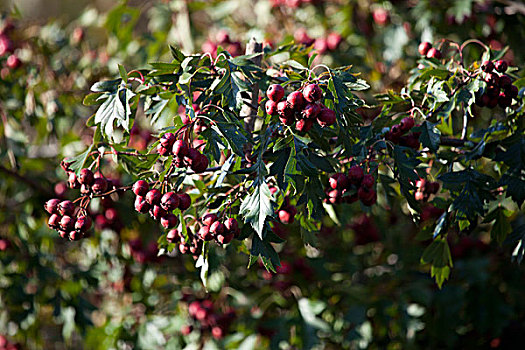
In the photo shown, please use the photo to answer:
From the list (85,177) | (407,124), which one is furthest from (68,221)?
(407,124)

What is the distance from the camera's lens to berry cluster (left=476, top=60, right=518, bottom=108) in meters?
1.61

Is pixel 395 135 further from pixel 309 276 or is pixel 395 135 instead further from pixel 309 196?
pixel 309 276

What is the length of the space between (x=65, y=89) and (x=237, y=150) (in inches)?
80.2

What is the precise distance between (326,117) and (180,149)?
388mm

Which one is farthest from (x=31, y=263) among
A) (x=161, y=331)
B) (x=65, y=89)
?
(x=65, y=89)

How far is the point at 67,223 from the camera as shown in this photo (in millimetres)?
1526

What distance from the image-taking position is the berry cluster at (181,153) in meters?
1.37

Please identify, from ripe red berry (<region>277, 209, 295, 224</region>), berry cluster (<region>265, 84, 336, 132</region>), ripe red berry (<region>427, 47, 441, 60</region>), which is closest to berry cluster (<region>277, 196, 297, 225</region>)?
ripe red berry (<region>277, 209, 295, 224</region>)

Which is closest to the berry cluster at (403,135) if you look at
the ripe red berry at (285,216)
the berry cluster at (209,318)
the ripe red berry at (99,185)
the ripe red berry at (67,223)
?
the ripe red berry at (285,216)

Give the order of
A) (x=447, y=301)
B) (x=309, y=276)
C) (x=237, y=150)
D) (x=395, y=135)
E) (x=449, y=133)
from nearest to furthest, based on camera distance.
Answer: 1. (x=237, y=150)
2. (x=395, y=135)
3. (x=449, y=133)
4. (x=447, y=301)
5. (x=309, y=276)

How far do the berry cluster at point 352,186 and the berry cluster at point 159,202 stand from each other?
0.44 m

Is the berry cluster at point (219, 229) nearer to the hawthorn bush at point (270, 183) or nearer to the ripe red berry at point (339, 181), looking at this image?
the hawthorn bush at point (270, 183)

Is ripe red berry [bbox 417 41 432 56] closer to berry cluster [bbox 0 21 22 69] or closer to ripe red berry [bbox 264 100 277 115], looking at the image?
ripe red berry [bbox 264 100 277 115]

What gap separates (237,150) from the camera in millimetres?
1351
